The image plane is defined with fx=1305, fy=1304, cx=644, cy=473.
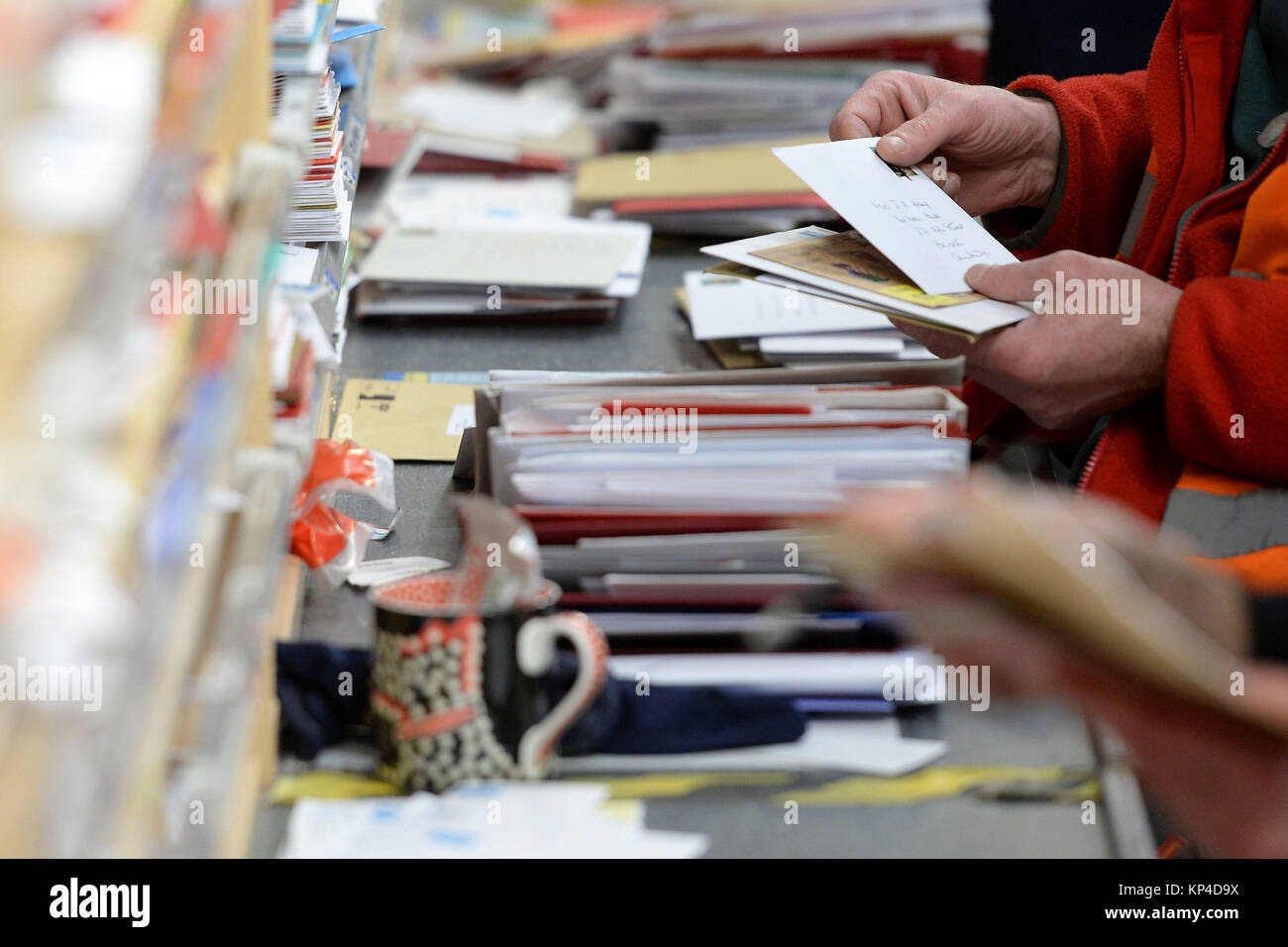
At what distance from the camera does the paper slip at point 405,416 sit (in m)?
1.25

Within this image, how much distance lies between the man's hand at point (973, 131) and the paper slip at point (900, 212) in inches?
3.5

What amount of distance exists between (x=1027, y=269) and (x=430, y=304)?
2.60 ft

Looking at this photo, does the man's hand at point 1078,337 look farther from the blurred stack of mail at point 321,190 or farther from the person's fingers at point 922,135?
the blurred stack of mail at point 321,190

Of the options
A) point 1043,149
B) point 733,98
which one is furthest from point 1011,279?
point 733,98

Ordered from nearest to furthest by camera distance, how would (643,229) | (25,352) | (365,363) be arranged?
(25,352) → (365,363) → (643,229)

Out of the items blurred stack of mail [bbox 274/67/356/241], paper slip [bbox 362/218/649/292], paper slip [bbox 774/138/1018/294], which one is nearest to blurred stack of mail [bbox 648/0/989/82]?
paper slip [bbox 362/218/649/292]

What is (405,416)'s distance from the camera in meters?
1.33

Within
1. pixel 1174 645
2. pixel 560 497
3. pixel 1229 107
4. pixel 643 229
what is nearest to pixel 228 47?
pixel 560 497

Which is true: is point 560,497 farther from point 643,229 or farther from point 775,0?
point 775,0

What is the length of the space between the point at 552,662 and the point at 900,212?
62 cm

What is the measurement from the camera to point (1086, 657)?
0.53 meters

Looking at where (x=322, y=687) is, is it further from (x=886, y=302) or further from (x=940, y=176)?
(x=940, y=176)

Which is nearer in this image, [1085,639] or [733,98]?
[1085,639]

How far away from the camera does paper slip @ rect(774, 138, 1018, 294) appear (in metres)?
1.13
